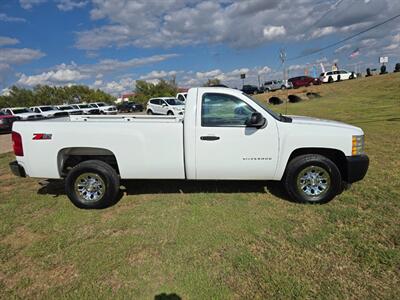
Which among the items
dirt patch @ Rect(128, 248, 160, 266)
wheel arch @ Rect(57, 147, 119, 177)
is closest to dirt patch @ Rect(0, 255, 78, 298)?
dirt patch @ Rect(128, 248, 160, 266)

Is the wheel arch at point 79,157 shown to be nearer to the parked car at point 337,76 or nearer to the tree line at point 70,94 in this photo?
the parked car at point 337,76

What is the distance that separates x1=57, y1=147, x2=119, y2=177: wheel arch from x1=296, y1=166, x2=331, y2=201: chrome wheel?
9.72 feet

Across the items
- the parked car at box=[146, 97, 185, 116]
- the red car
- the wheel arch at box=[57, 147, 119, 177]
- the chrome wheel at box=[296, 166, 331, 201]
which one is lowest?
the chrome wheel at box=[296, 166, 331, 201]

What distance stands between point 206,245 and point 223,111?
1.96 meters

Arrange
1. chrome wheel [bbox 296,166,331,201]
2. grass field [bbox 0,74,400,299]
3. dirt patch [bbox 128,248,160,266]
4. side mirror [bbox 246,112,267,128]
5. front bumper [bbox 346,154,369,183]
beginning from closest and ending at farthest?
grass field [bbox 0,74,400,299] → dirt patch [bbox 128,248,160,266] → side mirror [bbox 246,112,267,128] → front bumper [bbox 346,154,369,183] → chrome wheel [bbox 296,166,331,201]

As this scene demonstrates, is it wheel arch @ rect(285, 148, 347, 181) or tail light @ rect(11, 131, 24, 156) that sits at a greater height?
tail light @ rect(11, 131, 24, 156)

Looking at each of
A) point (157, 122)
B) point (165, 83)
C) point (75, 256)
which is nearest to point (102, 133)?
point (157, 122)

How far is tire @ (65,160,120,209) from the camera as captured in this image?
169 inches

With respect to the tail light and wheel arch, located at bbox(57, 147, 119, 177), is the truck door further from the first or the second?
the tail light

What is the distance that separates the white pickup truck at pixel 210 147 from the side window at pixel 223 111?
0.6 inches

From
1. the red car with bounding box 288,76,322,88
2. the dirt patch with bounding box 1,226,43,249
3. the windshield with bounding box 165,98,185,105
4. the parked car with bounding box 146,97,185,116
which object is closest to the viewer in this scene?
the dirt patch with bounding box 1,226,43,249

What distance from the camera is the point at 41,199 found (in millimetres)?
4980

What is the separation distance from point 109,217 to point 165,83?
73.5 meters

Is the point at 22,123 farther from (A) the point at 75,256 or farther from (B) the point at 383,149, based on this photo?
(B) the point at 383,149
